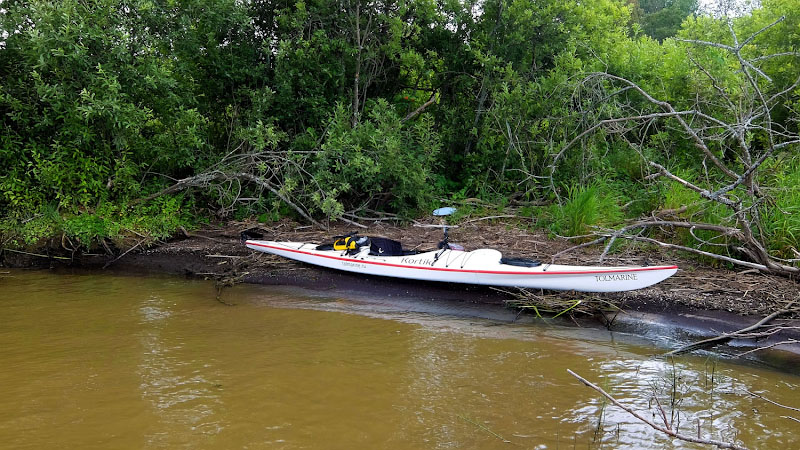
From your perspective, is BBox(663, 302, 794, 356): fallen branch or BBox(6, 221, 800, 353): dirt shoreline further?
BBox(6, 221, 800, 353): dirt shoreline

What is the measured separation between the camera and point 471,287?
641 cm

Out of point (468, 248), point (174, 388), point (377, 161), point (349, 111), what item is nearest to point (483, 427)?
point (174, 388)

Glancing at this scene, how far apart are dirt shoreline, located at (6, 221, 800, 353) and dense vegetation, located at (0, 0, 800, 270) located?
34 centimetres

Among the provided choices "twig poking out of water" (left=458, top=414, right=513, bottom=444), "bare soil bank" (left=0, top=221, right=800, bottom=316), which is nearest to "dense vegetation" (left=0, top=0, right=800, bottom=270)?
"bare soil bank" (left=0, top=221, right=800, bottom=316)

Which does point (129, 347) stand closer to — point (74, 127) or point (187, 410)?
point (187, 410)

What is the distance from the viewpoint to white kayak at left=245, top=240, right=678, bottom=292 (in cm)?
532

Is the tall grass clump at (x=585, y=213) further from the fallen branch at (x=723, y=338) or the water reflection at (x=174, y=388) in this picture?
the water reflection at (x=174, y=388)

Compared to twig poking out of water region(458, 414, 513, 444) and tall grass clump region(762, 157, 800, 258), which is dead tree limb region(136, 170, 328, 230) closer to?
twig poking out of water region(458, 414, 513, 444)

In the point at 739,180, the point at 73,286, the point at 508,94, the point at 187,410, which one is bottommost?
the point at 187,410

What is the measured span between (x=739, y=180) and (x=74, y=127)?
23.4ft

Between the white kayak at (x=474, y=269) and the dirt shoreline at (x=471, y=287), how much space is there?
0.74 feet

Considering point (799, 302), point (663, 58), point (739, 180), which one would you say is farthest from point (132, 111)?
point (663, 58)

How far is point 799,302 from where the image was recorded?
5082 millimetres

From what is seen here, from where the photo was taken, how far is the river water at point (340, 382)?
11.5 ft
